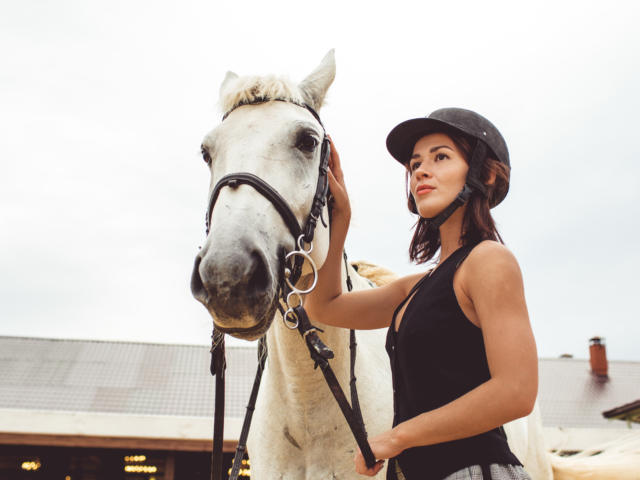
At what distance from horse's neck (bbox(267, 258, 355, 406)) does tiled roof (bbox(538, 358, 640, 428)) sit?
44.1 ft

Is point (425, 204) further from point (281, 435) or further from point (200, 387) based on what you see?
point (200, 387)

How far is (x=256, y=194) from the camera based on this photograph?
1.60m

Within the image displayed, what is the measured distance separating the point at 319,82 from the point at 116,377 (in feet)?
41.2

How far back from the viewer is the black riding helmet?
1503 millimetres

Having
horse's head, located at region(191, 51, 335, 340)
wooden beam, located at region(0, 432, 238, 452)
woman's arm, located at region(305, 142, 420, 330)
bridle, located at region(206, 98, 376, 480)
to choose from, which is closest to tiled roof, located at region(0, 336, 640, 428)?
wooden beam, located at region(0, 432, 238, 452)

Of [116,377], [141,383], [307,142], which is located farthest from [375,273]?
[116,377]

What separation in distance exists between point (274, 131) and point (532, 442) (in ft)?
9.24

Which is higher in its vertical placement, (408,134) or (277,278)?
(408,134)

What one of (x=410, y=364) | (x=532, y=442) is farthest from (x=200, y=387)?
(x=410, y=364)

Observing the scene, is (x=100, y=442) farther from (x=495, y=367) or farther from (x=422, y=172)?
(x=495, y=367)

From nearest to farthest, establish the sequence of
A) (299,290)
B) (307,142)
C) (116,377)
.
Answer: (299,290), (307,142), (116,377)

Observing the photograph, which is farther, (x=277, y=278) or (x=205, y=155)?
(x=205, y=155)

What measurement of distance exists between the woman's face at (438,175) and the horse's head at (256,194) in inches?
17.0

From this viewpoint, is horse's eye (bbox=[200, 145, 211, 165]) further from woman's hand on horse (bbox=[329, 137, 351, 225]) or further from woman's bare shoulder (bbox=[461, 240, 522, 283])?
woman's bare shoulder (bbox=[461, 240, 522, 283])
